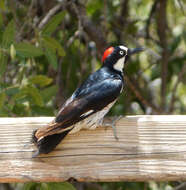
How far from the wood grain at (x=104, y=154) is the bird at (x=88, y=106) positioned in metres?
0.05

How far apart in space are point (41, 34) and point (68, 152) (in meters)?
1.09

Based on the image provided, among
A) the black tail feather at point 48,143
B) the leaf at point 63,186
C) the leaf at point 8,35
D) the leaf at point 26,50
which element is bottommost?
the leaf at point 63,186

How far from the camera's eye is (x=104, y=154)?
6.87ft

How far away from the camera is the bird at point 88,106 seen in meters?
2.05

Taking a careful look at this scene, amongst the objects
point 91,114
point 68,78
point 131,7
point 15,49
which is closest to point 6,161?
point 91,114

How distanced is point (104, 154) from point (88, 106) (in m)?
0.29

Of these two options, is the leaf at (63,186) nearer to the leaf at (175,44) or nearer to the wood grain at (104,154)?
the wood grain at (104,154)

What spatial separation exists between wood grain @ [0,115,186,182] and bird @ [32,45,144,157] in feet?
0.17

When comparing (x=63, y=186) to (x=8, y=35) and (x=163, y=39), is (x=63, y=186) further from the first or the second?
(x=163, y=39)

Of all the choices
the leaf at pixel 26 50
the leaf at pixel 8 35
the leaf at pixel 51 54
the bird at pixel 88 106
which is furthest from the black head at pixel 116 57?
the leaf at pixel 8 35

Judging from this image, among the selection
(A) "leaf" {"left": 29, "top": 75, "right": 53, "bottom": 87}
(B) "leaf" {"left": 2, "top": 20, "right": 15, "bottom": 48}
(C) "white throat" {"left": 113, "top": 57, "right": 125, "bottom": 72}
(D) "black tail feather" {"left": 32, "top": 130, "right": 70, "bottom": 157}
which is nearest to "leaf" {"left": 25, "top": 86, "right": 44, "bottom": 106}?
(A) "leaf" {"left": 29, "top": 75, "right": 53, "bottom": 87}

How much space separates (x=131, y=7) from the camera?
4863 mm

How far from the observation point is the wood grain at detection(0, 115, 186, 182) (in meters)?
2.05

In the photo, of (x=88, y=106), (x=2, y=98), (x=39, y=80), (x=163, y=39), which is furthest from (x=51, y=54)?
(x=163, y=39)
